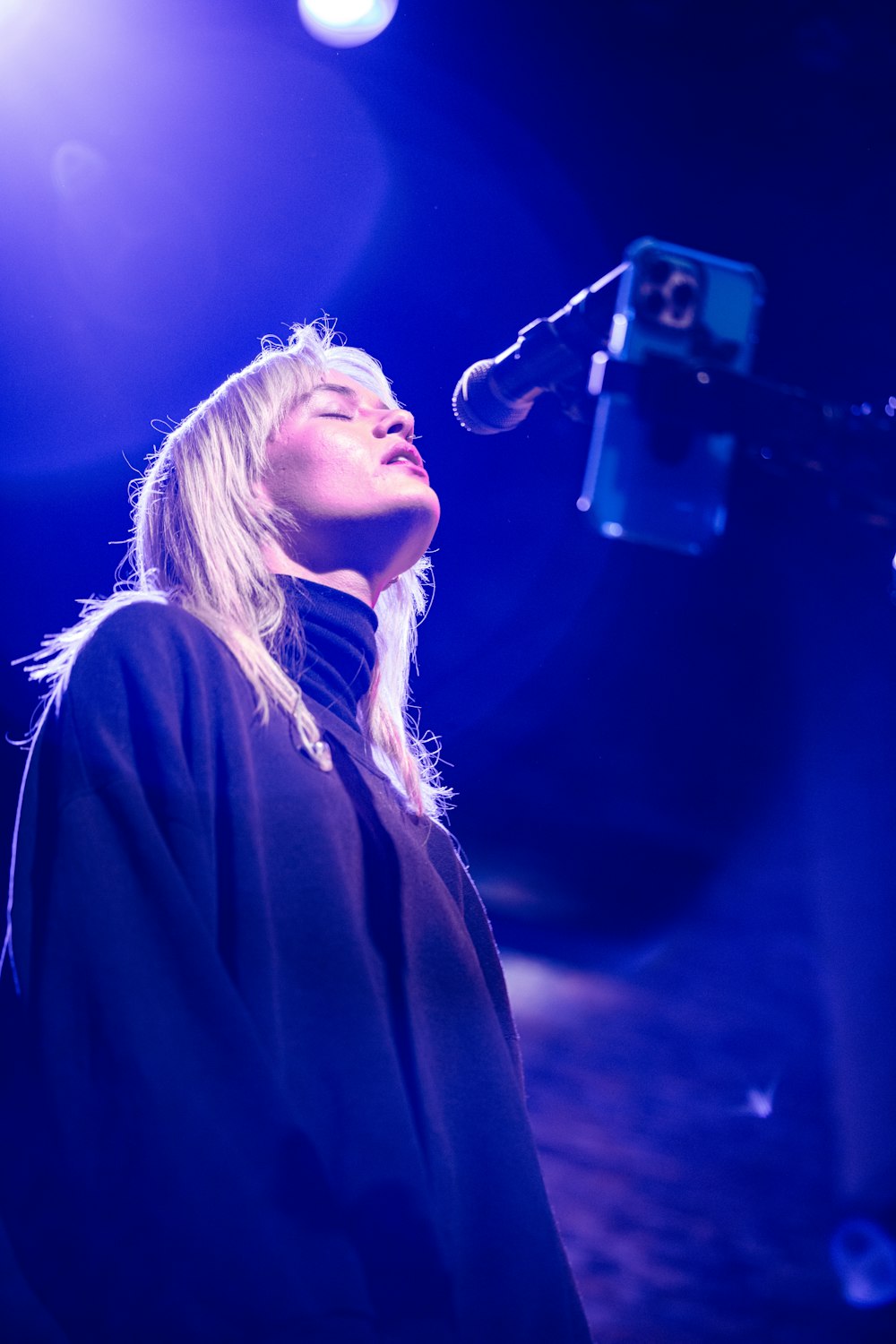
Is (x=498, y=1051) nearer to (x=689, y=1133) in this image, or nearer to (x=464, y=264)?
(x=464, y=264)

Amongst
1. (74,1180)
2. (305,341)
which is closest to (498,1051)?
(74,1180)

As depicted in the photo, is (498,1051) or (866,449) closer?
(866,449)

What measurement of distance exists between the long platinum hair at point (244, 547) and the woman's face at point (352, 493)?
0.05 m

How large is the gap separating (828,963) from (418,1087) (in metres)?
2.92

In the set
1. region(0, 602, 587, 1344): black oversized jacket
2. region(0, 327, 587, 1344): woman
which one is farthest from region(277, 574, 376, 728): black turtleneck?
region(0, 602, 587, 1344): black oversized jacket

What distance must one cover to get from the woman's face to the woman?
4.5 inches

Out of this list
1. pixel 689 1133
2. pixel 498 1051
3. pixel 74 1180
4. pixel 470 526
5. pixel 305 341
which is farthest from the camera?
pixel 689 1133

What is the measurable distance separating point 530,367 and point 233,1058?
32.9 inches

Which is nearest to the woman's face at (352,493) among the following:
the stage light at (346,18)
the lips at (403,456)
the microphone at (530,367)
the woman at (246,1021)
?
the lips at (403,456)

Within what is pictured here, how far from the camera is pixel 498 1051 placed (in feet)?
4.47

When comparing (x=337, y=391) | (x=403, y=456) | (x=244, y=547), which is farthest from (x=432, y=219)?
(x=244, y=547)

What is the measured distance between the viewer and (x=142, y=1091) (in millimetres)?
965

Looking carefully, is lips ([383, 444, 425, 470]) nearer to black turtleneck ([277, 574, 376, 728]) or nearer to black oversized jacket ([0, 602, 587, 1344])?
black turtleneck ([277, 574, 376, 728])

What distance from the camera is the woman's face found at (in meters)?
1.71
